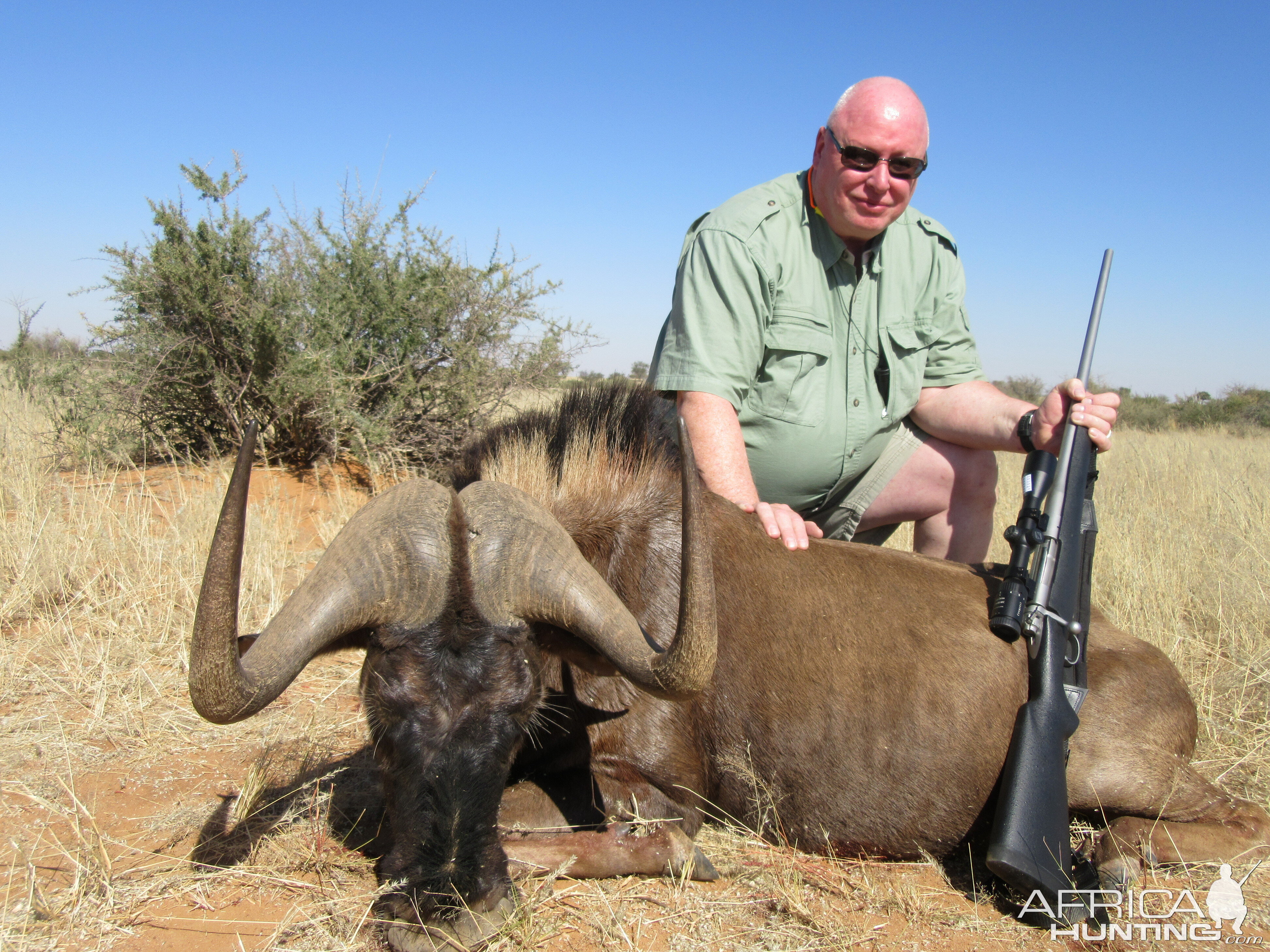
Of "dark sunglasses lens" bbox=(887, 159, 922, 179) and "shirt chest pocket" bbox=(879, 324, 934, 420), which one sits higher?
"dark sunglasses lens" bbox=(887, 159, 922, 179)

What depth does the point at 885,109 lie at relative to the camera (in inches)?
150

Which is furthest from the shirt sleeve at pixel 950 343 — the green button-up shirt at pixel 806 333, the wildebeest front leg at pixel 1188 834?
the wildebeest front leg at pixel 1188 834

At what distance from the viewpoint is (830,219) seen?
4055mm

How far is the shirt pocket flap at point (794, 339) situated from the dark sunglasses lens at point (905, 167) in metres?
0.79

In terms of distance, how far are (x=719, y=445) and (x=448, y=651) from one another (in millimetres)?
1605

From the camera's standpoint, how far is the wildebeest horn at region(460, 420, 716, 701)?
2078 millimetres

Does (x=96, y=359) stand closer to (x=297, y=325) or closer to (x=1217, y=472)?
(x=297, y=325)

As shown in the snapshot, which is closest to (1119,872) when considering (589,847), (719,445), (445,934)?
(589,847)

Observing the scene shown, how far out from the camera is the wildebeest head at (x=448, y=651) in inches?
85.1

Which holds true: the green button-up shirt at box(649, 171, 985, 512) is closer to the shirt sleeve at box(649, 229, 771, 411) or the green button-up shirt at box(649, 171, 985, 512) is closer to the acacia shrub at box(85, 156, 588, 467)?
the shirt sleeve at box(649, 229, 771, 411)

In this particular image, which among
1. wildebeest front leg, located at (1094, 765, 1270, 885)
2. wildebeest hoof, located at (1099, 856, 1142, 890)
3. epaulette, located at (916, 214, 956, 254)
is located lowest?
wildebeest hoof, located at (1099, 856, 1142, 890)

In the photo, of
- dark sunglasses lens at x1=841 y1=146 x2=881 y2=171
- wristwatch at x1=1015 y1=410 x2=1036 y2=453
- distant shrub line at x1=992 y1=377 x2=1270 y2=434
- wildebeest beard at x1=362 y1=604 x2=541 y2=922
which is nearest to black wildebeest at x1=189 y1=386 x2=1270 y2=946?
wildebeest beard at x1=362 y1=604 x2=541 y2=922

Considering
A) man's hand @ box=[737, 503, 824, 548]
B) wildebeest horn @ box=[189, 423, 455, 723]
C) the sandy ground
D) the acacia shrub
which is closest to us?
wildebeest horn @ box=[189, 423, 455, 723]

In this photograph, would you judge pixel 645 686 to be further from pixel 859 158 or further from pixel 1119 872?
pixel 859 158
